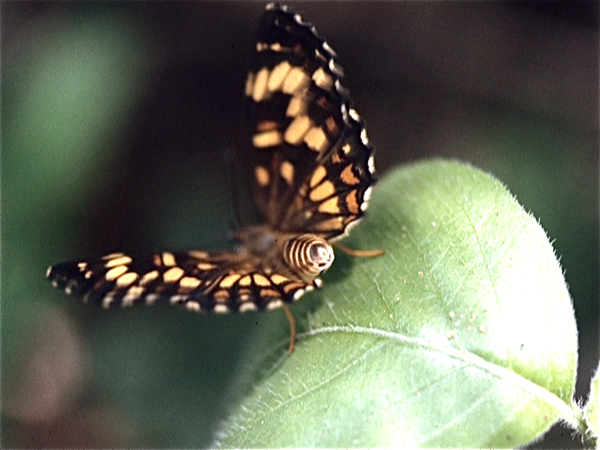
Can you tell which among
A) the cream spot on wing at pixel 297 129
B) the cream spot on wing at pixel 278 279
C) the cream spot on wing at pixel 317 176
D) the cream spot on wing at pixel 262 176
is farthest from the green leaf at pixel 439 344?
the cream spot on wing at pixel 262 176

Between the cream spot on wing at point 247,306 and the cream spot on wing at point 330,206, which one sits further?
the cream spot on wing at point 330,206

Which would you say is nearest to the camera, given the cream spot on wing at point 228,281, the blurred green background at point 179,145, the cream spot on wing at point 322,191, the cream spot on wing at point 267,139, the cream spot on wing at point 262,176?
the cream spot on wing at point 228,281

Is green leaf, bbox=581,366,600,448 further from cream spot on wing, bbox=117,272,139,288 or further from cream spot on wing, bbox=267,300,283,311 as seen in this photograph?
cream spot on wing, bbox=117,272,139,288

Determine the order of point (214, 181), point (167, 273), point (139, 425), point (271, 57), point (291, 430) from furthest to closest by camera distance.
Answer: point (214, 181) < point (139, 425) < point (271, 57) < point (167, 273) < point (291, 430)

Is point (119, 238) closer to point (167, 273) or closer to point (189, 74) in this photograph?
point (189, 74)

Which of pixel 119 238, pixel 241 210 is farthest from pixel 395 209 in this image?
pixel 119 238

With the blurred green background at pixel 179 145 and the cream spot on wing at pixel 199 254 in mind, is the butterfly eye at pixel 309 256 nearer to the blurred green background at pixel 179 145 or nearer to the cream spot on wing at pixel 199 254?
the cream spot on wing at pixel 199 254

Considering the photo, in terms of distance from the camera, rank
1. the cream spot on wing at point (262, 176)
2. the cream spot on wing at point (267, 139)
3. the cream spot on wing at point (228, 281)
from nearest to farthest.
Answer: the cream spot on wing at point (228, 281), the cream spot on wing at point (267, 139), the cream spot on wing at point (262, 176)

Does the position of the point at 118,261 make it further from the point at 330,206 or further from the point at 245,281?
the point at 330,206
